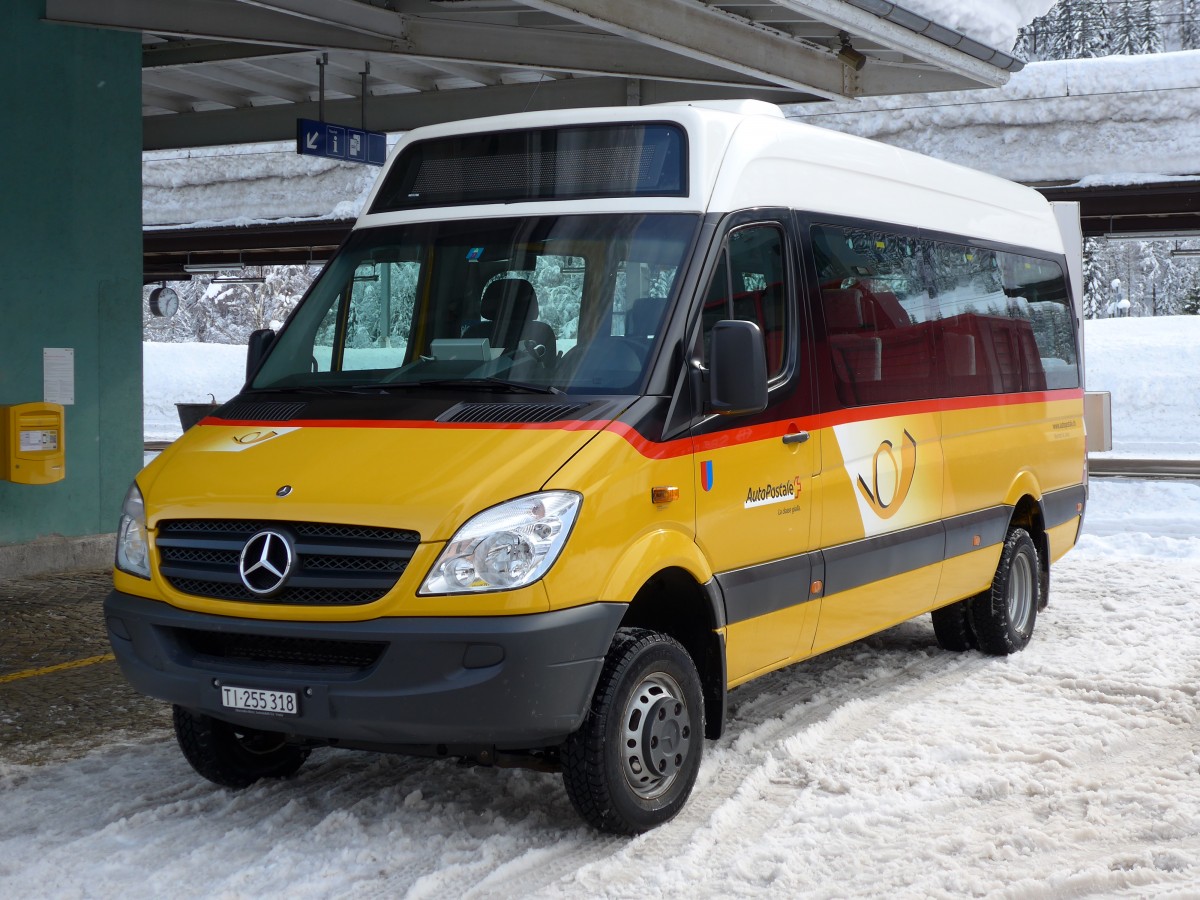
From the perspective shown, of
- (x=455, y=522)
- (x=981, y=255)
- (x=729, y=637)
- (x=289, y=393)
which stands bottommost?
(x=729, y=637)

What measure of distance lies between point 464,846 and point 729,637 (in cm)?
127

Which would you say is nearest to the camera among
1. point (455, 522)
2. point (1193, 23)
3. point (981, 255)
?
point (455, 522)

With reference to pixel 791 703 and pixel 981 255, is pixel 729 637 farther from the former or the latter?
pixel 981 255

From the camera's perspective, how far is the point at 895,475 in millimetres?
6941

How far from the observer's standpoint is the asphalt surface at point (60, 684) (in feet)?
21.6

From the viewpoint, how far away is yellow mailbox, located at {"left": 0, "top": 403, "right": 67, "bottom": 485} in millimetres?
10844

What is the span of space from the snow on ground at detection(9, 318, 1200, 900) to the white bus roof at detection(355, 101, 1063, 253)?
7.44 ft

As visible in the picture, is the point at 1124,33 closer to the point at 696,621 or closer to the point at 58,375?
the point at 58,375

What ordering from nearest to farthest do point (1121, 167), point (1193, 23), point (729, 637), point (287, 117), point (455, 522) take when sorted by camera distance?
1. point (455, 522)
2. point (729, 637)
3. point (287, 117)
4. point (1121, 167)
5. point (1193, 23)

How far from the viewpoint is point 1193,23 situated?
73.9 metres

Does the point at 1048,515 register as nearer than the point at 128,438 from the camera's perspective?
Yes

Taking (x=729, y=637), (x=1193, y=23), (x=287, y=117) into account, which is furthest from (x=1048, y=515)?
(x=1193, y=23)

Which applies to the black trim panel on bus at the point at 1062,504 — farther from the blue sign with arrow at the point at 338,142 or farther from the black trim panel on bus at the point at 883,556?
the blue sign with arrow at the point at 338,142

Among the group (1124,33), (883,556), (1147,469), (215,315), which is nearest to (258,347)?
(883,556)
